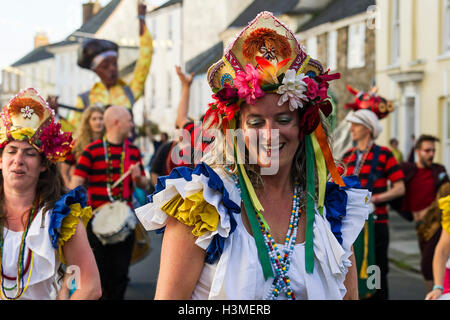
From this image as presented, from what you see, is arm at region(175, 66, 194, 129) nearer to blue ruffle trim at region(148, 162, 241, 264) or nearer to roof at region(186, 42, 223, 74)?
roof at region(186, 42, 223, 74)

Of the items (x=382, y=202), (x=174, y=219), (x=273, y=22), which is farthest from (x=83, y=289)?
(x=382, y=202)

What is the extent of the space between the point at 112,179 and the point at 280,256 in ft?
16.3

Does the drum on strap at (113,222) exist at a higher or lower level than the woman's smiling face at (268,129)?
lower

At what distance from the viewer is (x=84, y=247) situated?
3795 mm

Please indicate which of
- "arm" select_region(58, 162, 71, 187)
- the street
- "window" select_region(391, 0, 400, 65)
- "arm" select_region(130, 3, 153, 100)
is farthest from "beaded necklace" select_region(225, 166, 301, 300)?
"window" select_region(391, 0, 400, 65)

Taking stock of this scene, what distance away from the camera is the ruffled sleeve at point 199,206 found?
2.52 m

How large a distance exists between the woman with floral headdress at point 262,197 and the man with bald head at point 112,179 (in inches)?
178

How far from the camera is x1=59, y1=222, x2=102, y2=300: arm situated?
3727 millimetres

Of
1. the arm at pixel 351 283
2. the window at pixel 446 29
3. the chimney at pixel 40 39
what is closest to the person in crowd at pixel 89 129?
the arm at pixel 351 283

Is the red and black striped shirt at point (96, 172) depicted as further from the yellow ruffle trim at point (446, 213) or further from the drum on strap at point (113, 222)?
the yellow ruffle trim at point (446, 213)

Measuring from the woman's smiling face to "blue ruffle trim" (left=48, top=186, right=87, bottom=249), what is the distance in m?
1.41

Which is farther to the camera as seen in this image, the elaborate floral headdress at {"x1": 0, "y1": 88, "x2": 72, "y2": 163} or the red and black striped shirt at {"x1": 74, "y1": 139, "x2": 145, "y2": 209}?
the red and black striped shirt at {"x1": 74, "y1": 139, "x2": 145, "y2": 209}

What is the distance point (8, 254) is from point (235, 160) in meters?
1.56
